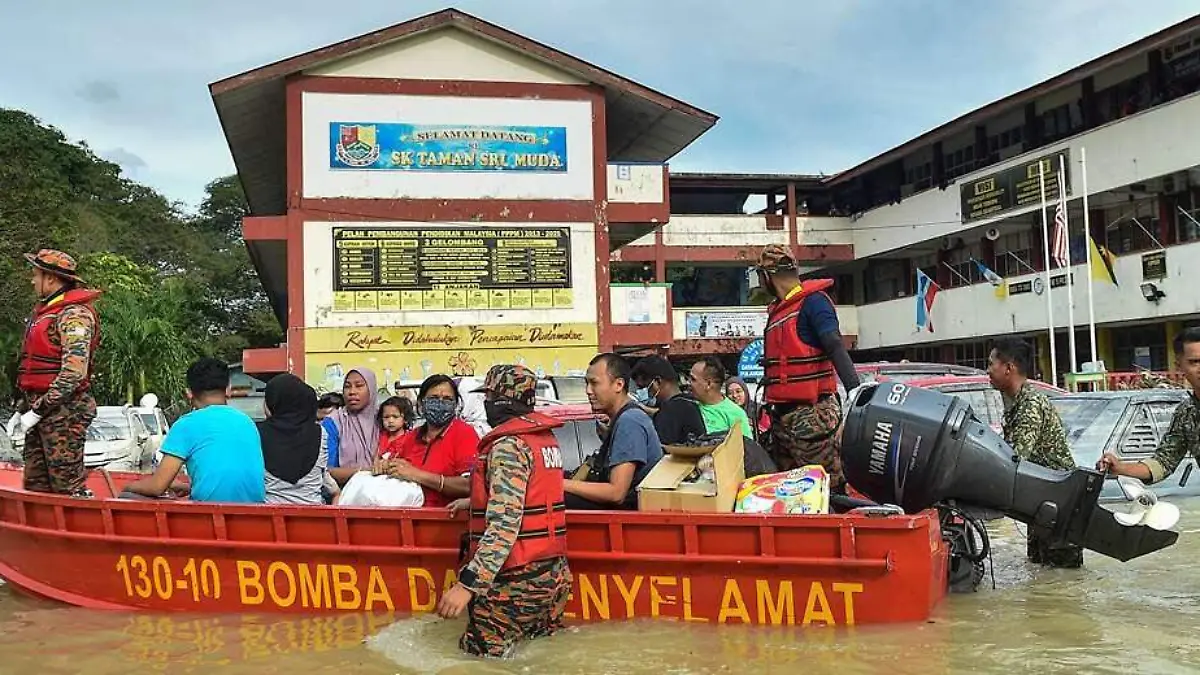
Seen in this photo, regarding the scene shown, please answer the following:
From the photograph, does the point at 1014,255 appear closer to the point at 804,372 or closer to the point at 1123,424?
the point at 1123,424

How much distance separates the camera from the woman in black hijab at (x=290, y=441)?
589 centimetres

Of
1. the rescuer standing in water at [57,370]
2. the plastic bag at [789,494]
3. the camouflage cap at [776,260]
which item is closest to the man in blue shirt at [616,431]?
the plastic bag at [789,494]

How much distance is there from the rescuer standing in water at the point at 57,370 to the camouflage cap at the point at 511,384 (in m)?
3.31

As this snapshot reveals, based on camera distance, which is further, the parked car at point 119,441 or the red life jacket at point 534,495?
the parked car at point 119,441

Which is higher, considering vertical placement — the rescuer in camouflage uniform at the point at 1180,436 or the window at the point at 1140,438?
the rescuer in camouflage uniform at the point at 1180,436

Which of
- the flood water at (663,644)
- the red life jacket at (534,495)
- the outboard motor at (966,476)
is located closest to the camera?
the red life jacket at (534,495)

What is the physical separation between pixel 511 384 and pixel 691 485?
121cm

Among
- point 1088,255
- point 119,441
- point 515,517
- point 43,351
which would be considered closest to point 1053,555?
point 515,517

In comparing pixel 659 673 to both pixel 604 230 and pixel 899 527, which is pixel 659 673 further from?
pixel 604 230

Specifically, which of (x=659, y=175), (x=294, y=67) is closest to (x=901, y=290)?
(x=659, y=175)

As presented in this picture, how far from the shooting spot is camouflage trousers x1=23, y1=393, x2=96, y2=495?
250 inches

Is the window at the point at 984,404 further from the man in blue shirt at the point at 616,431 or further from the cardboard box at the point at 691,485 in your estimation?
the man in blue shirt at the point at 616,431

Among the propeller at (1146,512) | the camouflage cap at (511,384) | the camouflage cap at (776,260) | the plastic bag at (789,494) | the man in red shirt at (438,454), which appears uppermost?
the camouflage cap at (776,260)

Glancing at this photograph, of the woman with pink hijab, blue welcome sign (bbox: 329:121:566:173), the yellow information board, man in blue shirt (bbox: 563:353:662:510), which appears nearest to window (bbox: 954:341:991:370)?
the yellow information board
